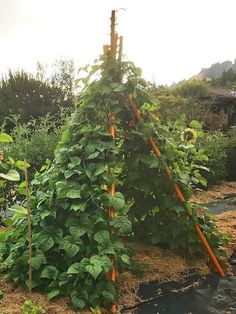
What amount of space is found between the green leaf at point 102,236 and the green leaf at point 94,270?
0.23 metres

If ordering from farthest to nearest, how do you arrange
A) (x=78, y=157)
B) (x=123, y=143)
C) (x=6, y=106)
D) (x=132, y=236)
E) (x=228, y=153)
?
(x=6, y=106), (x=228, y=153), (x=132, y=236), (x=123, y=143), (x=78, y=157)

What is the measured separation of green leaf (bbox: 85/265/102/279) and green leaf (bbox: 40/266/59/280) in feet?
1.10


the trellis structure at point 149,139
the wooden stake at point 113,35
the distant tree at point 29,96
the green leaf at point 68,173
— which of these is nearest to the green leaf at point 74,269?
the trellis structure at point 149,139

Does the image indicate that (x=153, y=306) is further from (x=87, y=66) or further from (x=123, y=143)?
(x=87, y=66)

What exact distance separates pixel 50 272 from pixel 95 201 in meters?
0.67

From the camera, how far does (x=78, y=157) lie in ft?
11.2

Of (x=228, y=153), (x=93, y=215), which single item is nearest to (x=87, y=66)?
(x=93, y=215)

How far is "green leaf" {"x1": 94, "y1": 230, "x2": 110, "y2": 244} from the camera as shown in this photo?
10.2 feet

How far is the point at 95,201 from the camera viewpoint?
325 cm

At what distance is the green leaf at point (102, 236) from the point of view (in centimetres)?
310

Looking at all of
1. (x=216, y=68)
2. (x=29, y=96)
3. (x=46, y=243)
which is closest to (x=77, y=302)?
(x=46, y=243)

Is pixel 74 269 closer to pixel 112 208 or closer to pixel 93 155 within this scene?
pixel 112 208

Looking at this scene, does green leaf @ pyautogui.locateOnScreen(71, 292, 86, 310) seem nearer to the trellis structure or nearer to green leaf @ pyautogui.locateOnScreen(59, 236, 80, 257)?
green leaf @ pyautogui.locateOnScreen(59, 236, 80, 257)

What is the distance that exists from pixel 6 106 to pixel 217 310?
1729cm
